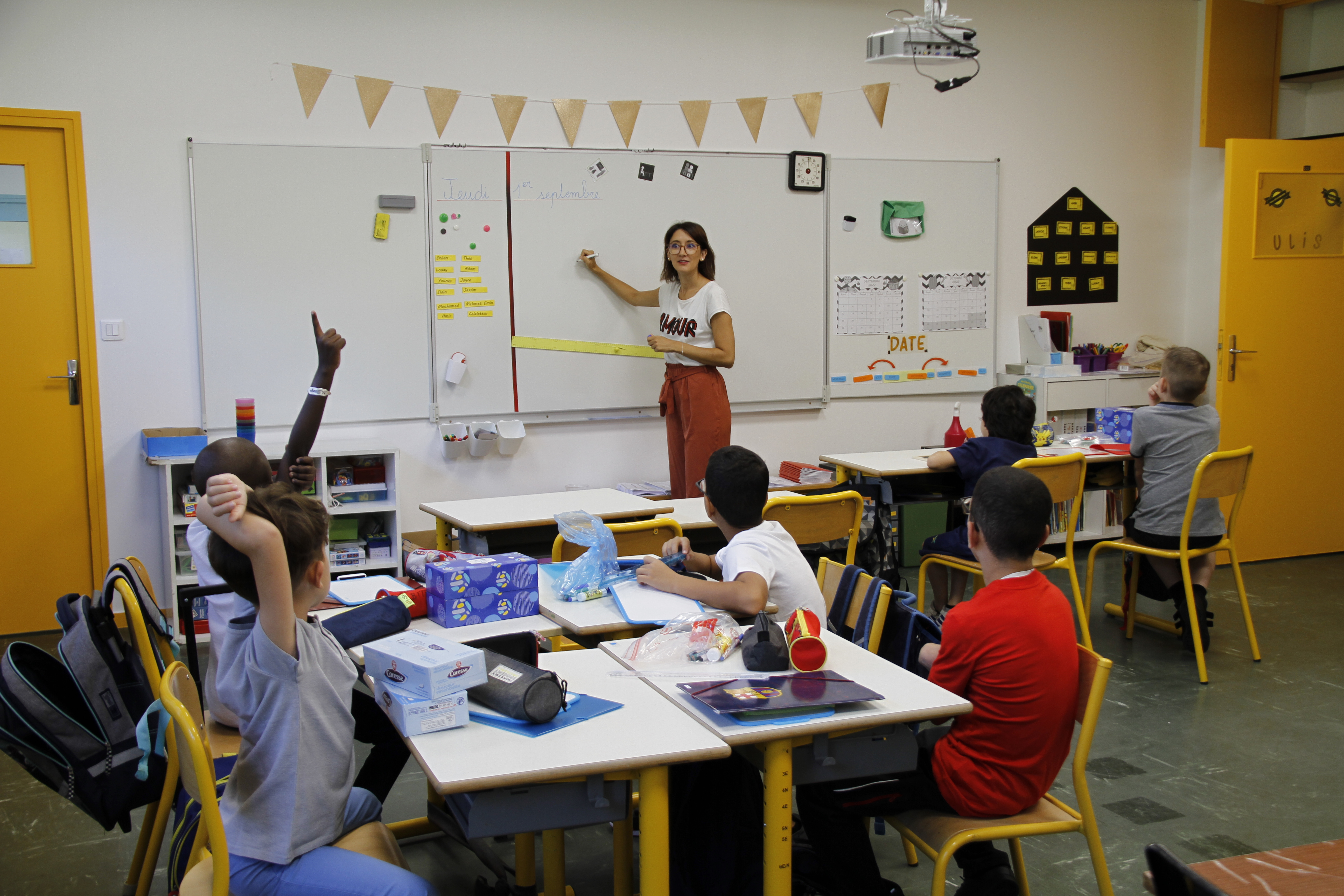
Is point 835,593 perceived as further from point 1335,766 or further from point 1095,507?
point 1095,507

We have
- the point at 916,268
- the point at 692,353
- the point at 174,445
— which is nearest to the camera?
the point at 174,445

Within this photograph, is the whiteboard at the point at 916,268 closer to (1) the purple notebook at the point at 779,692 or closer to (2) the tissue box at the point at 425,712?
(1) the purple notebook at the point at 779,692

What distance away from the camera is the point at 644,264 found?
16.8 ft

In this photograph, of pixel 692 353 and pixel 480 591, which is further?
pixel 692 353

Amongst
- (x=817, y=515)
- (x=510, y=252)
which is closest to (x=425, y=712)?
(x=817, y=515)

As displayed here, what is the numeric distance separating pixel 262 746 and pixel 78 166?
366 cm

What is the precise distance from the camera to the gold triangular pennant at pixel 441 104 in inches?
185

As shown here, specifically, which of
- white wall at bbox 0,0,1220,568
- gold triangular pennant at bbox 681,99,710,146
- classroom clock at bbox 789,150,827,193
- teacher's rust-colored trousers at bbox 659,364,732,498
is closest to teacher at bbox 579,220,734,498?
teacher's rust-colored trousers at bbox 659,364,732,498

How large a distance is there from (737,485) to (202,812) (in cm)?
123

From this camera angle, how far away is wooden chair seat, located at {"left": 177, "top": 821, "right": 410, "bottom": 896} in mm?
1568

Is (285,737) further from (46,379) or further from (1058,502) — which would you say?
(46,379)

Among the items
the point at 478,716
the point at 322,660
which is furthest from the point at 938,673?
the point at 322,660

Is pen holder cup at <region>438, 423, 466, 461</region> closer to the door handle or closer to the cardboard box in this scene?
the cardboard box

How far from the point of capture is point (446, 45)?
15.5 feet
